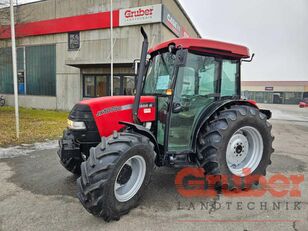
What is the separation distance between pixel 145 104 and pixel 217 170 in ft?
4.57

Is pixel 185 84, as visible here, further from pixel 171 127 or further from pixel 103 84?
pixel 103 84

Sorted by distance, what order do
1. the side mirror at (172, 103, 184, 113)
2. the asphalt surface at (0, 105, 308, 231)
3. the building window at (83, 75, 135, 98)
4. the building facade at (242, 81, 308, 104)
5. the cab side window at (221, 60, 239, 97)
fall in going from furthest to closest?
the building facade at (242, 81, 308, 104) < the building window at (83, 75, 135, 98) < the cab side window at (221, 60, 239, 97) < the side mirror at (172, 103, 184, 113) < the asphalt surface at (0, 105, 308, 231)

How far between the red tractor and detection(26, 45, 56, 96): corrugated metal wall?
13.0m

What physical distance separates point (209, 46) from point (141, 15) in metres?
9.27

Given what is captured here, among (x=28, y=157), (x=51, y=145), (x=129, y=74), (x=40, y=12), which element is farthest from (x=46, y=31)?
(x=28, y=157)

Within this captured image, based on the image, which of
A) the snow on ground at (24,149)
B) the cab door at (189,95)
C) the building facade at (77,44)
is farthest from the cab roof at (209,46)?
the building facade at (77,44)

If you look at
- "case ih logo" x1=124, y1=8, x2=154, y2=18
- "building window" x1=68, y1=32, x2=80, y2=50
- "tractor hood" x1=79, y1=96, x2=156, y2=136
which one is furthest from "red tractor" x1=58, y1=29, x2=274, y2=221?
"building window" x1=68, y1=32, x2=80, y2=50

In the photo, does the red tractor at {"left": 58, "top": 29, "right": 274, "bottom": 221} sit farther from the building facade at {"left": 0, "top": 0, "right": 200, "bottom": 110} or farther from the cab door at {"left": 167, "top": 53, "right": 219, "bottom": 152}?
the building facade at {"left": 0, "top": 0, "right": 200, "bottom": 110}

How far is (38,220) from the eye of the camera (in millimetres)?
2512

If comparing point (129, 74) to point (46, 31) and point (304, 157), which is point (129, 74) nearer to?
point (46, 31)

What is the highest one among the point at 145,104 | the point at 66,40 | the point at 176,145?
A: the point at 66,40

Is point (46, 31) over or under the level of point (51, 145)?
over

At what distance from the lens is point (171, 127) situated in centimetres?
310

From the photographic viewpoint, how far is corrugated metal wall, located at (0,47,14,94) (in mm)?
16328
